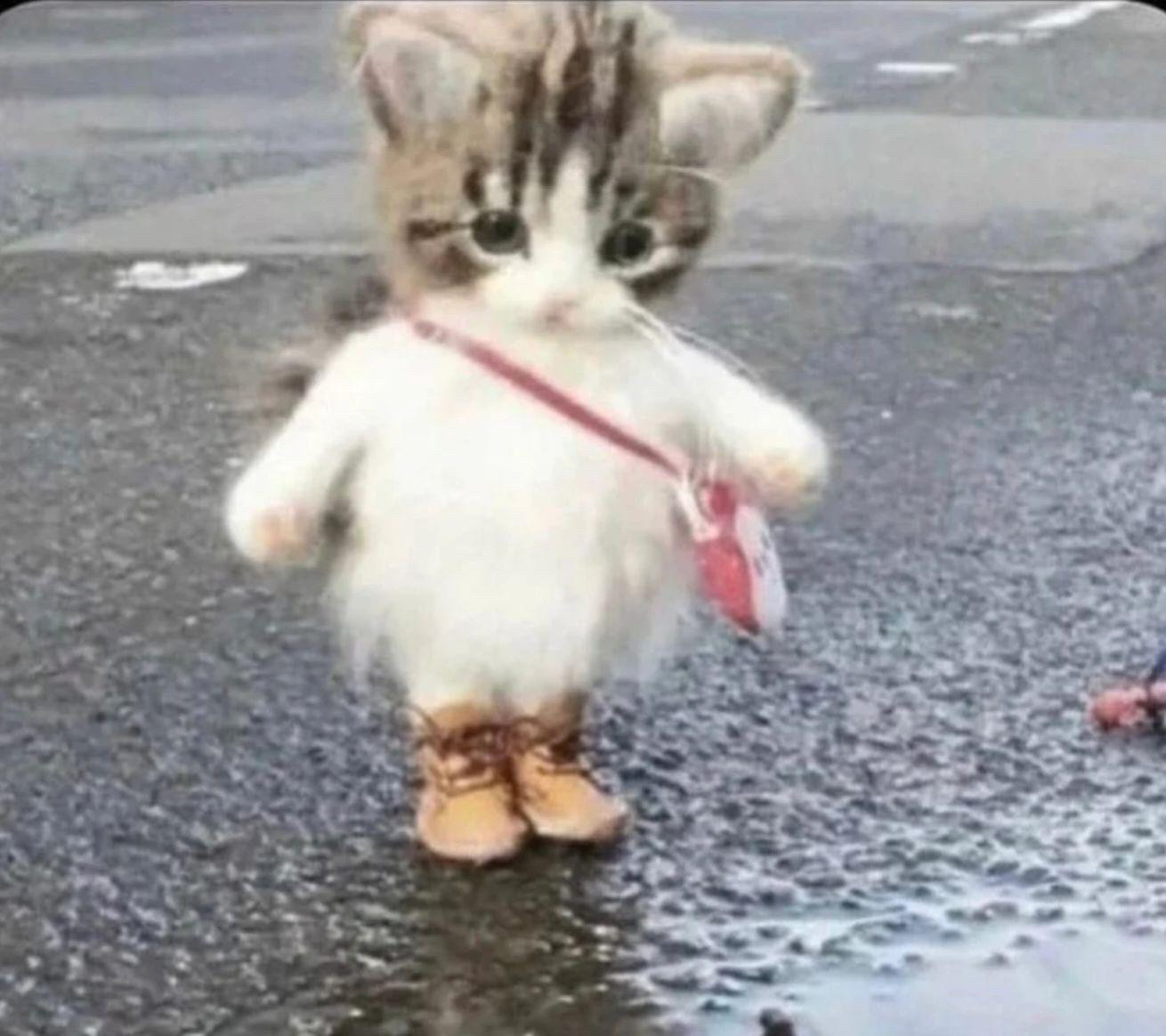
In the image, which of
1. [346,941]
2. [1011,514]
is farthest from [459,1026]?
[1011,514]

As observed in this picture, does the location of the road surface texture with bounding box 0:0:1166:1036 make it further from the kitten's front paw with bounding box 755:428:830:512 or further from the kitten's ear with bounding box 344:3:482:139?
the kitten's ear with bounding box 344:3:482:139

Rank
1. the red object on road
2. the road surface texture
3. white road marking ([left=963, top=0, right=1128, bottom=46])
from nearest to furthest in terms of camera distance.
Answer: the road surface texture, the red object on road, white road marking ([left=963, top=0, right=1128, bottom=46])

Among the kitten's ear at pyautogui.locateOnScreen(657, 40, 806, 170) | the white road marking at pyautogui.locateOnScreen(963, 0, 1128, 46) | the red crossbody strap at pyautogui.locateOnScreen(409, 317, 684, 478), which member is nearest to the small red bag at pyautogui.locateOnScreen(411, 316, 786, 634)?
the red crossbody strap at pyautogui.locateOnScreen(409, 317, 684, 478)

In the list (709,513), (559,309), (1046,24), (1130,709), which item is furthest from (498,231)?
(1046,24)

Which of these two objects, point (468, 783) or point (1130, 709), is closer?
point (468, 783)

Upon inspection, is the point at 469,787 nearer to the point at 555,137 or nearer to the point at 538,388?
the point at 538,388

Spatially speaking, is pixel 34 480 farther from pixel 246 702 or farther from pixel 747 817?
pixel 747 817

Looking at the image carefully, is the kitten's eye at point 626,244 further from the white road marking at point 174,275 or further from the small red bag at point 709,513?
the white road marking at point 174,275
